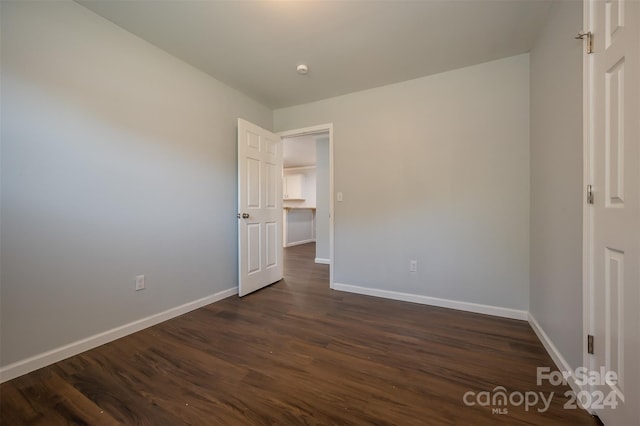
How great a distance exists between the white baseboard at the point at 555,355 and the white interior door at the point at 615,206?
0.18m

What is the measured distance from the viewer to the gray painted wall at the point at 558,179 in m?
1.30

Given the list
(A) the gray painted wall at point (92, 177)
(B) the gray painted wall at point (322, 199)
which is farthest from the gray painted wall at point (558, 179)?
(B) the gray painted wall at point (322, 199)

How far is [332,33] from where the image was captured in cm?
191

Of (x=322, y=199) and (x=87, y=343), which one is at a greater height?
(x=322, y=199)

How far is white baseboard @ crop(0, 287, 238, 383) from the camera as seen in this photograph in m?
1.42

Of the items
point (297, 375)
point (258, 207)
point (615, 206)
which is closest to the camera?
point (615, 206)

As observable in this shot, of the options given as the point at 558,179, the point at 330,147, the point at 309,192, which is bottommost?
the point at 558,179

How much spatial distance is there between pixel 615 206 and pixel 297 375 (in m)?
1.75

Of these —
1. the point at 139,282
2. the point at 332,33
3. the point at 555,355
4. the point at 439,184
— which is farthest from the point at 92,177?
the point at 555,355

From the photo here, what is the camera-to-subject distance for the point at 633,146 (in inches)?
35.7

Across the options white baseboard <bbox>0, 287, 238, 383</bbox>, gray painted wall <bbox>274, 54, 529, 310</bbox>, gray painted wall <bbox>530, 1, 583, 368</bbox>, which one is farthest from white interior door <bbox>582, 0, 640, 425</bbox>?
white baseboard <bbox>0, 287, 238, 383</bbox>

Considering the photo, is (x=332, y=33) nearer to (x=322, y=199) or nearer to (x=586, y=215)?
(x=586, y=215)

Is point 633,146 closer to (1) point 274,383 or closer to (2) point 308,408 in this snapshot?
(2) point 308,408

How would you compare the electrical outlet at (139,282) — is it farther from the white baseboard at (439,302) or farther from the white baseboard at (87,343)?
the white baseboard at (439,302)
